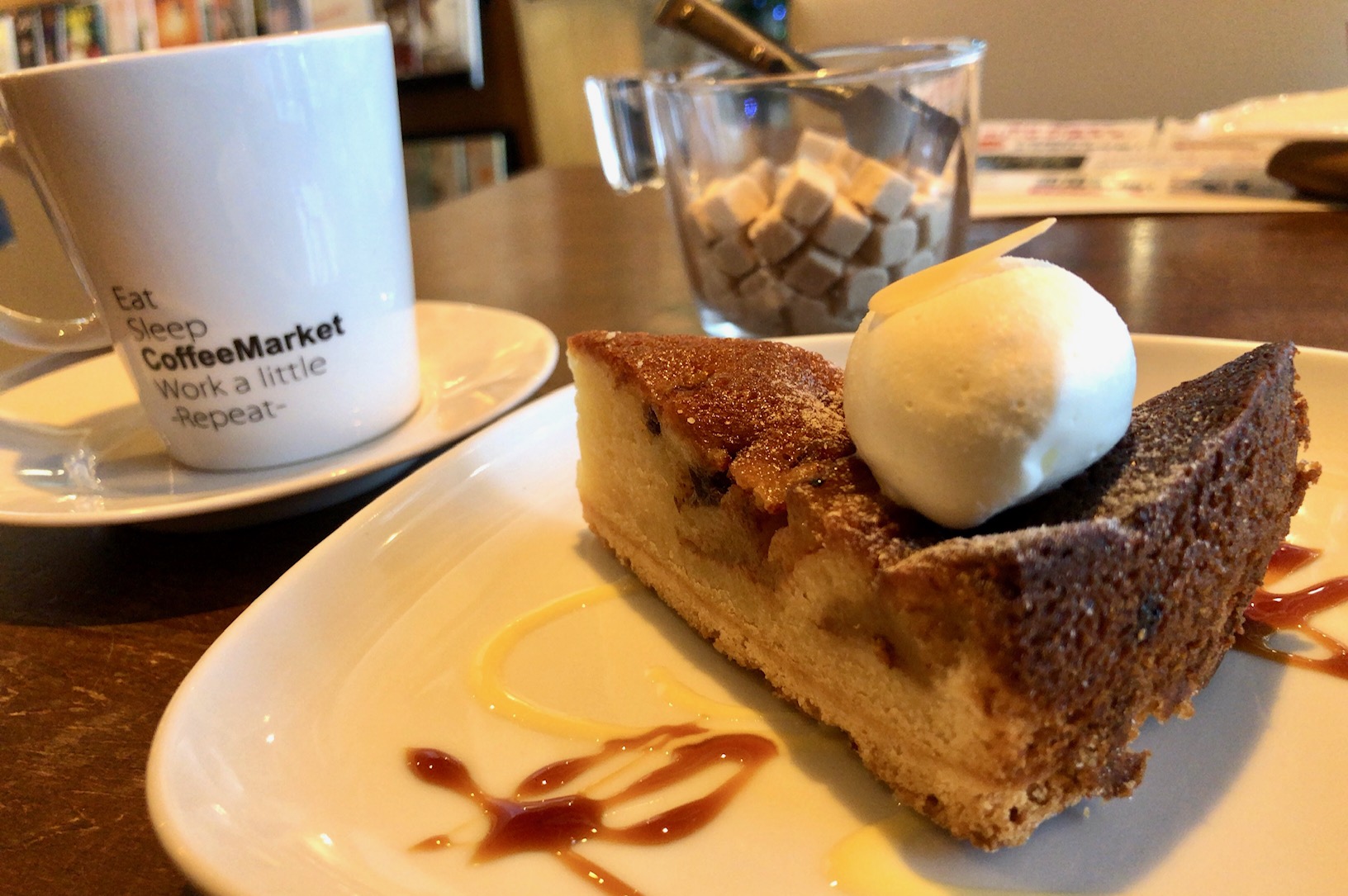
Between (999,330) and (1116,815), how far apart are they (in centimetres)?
40

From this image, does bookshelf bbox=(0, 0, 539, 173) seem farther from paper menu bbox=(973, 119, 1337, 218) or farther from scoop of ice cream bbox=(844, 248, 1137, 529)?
scoop of ice cream bbox=(844, 248, 1137, 529)

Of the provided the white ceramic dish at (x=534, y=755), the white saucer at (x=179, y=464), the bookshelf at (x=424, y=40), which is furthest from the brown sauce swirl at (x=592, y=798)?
the bookshelf at (x=424, y=40)

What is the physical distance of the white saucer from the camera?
3.48ft

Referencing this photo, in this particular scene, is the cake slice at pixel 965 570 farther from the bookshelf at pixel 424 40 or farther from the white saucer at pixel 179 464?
the bookshelf at pixel 424 40

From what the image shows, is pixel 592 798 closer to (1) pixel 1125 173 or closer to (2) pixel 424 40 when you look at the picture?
(1) pixel 1125 173

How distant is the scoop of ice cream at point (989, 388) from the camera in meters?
0.73

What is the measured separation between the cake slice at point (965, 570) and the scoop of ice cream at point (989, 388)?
34 millimetres

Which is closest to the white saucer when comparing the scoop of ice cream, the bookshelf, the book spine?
the scoop of ice cream

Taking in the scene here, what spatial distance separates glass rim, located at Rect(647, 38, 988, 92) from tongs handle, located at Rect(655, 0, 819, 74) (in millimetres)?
26

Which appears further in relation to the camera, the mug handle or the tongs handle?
the tongs handle

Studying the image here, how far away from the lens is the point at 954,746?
2.35 feet

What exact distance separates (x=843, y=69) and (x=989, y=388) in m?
1.37

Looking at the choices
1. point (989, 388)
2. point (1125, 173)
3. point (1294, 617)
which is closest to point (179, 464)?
point (989, 388)

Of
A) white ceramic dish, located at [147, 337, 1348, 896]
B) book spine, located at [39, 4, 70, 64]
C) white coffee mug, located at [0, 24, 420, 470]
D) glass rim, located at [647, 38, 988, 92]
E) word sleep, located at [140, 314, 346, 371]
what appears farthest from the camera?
book spine, located at [39, 4, 70, 64]
